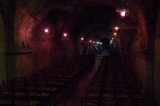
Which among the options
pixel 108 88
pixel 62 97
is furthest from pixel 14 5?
pixel 108 88

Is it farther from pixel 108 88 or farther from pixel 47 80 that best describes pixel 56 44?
pixel 108 88

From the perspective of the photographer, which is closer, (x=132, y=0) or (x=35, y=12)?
(x=132, y=0)

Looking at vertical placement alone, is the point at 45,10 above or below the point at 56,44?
above

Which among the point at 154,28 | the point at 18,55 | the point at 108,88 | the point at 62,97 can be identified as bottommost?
the point at 62,97

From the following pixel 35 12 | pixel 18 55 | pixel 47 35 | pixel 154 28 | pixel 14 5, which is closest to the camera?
pixel 154 28

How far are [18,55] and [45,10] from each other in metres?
3.35

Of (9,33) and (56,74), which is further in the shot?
(56,74)

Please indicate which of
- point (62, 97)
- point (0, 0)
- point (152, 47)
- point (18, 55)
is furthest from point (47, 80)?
point (152, 47)

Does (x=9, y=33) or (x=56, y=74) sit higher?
(x=9, y=33)

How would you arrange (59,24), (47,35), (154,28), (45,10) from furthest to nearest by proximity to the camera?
(59,24) → (47,35) → (45,10) → (154,28)

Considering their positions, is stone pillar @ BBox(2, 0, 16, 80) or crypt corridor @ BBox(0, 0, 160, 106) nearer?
crypt corridor @ BBox(0, 0, 160, 106)

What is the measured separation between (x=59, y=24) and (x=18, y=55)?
7.99 metres

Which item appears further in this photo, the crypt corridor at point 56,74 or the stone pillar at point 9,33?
the stone pillar at point 9,33

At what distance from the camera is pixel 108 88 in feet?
28.1
